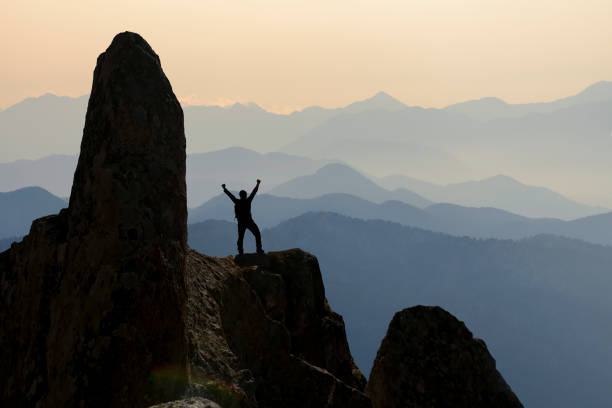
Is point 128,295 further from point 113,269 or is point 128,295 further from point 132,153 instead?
point 132,153

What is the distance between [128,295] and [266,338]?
872 cm

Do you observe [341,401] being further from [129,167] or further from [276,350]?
[129,167]

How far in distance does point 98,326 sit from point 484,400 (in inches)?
634

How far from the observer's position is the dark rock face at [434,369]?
23.8 m

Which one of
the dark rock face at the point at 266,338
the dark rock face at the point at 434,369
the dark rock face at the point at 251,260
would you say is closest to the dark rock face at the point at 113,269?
the dark rock face at the point at 266,338

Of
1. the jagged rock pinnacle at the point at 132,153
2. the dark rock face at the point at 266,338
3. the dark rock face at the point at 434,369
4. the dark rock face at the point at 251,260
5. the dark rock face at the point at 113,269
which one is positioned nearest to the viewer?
the dark rock face at the point at 113,269

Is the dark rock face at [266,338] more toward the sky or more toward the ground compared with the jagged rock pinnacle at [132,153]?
more toward the ground

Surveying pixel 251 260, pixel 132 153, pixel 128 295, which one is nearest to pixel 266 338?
pixel 251 260

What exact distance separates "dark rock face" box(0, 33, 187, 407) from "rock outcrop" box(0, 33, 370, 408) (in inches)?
1.1

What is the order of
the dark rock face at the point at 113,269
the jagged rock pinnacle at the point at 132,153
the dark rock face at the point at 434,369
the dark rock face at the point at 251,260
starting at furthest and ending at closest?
the dark rock face at the point at 251,260 < the dark rock face at the point at 434,369 < the jagged rock pinnacle at the point at 132,153 < the dark rock face at the point at 113,269

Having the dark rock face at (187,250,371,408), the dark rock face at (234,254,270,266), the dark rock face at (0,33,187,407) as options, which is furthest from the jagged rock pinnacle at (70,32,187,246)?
the dark rock face at (234,254,270,266)

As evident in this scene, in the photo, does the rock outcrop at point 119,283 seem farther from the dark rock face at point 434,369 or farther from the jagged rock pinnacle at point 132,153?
the dark rock face at point 434,369

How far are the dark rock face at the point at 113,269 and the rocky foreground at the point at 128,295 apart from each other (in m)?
0.03

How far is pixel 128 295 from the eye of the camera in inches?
570
